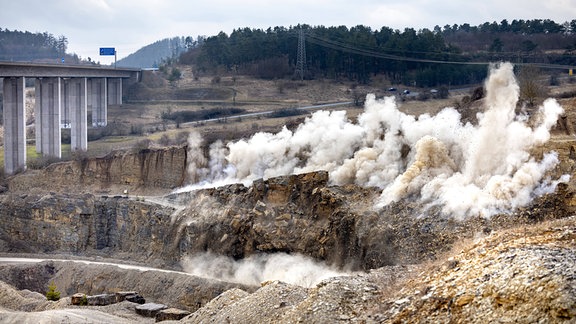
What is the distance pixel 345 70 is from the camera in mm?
127812

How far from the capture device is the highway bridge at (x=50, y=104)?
9319 centimetres

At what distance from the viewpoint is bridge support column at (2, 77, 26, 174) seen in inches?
3649

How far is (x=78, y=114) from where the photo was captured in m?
111

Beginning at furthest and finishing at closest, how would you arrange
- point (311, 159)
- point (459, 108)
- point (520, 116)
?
point (459, 108)
point (311, 159)
point (520, 116)

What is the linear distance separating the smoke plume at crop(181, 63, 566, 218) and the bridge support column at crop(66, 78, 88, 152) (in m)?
38.9

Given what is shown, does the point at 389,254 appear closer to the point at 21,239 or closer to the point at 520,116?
the point at 520,116

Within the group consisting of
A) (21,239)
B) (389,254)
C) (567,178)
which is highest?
(567,178)

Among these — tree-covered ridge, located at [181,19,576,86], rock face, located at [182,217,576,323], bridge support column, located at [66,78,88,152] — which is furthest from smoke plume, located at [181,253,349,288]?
tree-covered ridge, located at [181,19,576,86]

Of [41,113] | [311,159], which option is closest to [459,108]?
[311,159]

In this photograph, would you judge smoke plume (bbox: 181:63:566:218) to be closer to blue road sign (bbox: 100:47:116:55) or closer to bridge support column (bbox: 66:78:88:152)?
bridge support column (bbox: 66:78:88:152)

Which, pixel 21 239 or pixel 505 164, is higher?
pixel 505 164

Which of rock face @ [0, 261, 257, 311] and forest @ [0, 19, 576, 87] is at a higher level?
forest @ [0, 19, 576, 87]

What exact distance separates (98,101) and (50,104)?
24.3 metres

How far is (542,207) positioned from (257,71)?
9309cm
